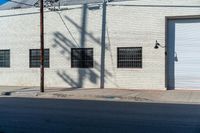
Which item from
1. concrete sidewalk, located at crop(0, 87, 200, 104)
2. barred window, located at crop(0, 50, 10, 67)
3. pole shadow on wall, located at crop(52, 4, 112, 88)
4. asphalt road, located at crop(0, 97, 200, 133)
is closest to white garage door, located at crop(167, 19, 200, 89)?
concrete sidewalk, located at crop(0, 87, 200, 104)

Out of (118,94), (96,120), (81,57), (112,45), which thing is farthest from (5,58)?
(96,120)

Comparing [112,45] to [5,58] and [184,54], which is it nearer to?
[184,54]

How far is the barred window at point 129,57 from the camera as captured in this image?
2886 centimetres

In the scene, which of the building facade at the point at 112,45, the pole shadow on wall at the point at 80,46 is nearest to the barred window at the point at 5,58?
the building facade at the point at 112,45

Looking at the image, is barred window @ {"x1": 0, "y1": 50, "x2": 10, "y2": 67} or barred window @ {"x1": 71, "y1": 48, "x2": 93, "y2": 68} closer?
barred window @ {"x1": 71, "y1": 48, "x2": 93, "y2": 68}

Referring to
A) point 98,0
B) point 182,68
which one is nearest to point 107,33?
point 98,0

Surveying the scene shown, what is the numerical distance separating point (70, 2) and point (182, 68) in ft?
29.6

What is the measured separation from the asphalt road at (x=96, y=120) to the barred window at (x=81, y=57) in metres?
12.2

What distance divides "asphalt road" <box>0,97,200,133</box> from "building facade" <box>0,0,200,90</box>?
1026cm

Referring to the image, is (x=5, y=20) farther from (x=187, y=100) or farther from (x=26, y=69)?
(x=187, y=100)

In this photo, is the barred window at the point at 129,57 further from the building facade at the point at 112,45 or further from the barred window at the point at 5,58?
the barred window at the point at 5,58

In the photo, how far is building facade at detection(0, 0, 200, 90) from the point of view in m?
27.9

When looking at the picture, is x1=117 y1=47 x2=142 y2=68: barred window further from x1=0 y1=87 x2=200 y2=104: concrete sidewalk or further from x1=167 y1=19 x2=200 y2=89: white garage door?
x1=0 y1=87 x2=200 y2=104: concrete sidewalk

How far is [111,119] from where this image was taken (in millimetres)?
14781
